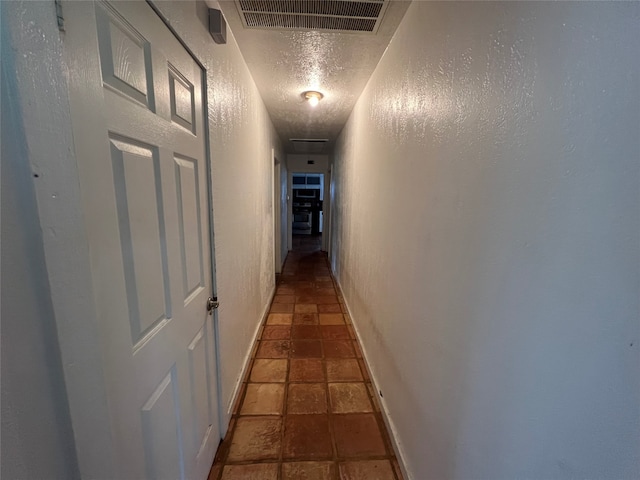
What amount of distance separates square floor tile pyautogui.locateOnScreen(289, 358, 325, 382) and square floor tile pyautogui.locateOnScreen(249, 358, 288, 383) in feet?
0.21

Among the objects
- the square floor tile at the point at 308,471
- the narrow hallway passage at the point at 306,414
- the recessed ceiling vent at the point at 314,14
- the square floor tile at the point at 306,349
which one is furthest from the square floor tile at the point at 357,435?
the recessed ceiling vent at the point at 314,14

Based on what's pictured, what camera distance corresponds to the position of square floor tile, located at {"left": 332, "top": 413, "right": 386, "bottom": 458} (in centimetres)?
142

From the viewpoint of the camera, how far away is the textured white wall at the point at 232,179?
115 centimetres

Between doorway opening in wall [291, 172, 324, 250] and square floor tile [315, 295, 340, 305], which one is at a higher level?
doorway opening in wall [291, 172, 324, 250]

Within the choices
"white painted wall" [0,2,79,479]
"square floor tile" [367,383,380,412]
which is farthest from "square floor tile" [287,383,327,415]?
"white painted wall" [0,2,79,479]

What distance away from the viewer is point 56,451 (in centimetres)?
50

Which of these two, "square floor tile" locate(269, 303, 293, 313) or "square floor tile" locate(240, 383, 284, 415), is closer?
"square floor tile" locate(240, 383, 284, 415)

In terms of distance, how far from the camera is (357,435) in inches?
59.8

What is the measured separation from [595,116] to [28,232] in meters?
1.00

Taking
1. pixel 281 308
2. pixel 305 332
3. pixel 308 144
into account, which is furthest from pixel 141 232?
pixel 308 144

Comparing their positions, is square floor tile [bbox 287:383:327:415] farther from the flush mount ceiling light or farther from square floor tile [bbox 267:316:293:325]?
the flush mount ceiling light

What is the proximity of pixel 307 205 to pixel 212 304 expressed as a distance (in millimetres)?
8070

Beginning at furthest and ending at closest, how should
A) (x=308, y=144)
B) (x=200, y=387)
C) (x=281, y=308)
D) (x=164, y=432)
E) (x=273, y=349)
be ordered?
(x=308, y=144)
(x=281, y=308)
(x=273, y=349)
(x=200, y=387)
(x=164, y=432)

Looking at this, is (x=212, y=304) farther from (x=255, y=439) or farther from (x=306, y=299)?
(x=306, y=299)
